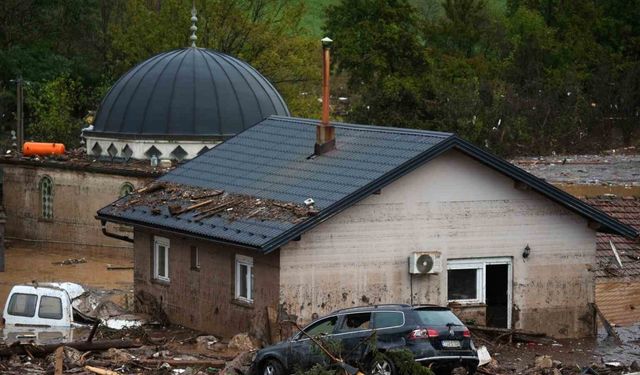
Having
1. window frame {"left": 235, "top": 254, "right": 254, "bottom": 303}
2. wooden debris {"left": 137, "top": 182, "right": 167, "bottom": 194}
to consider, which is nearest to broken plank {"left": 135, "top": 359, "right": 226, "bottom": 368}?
window frame {"left": 235, "top": 254, "right": 254, "bottom": 303}

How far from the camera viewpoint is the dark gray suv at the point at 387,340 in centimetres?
2481

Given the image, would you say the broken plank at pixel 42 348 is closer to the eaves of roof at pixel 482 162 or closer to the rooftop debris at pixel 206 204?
the eaves of roof at pixel 482 162

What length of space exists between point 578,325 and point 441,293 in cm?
323

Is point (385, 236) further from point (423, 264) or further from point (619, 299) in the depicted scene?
point (619, 299)

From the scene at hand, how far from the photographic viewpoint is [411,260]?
31.6 m

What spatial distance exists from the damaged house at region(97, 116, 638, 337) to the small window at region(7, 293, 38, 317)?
3169mm

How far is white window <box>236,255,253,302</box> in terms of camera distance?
1265 inches

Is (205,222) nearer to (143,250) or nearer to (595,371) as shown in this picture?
(143,250)

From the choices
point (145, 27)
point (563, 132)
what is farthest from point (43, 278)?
point (563, 132)

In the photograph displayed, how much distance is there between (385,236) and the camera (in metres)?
31.5

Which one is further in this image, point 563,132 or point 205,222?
point 563,132

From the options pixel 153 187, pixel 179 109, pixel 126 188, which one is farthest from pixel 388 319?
pixel 179 109

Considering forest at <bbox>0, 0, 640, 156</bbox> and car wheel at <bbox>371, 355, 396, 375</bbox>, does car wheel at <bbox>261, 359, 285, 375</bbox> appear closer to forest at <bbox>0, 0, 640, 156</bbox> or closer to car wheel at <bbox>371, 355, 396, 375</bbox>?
car wheel at <bbox>371, 355, 396, 375</bbox>

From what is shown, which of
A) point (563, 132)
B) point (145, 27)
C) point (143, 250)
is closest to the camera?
point (143, 250)
